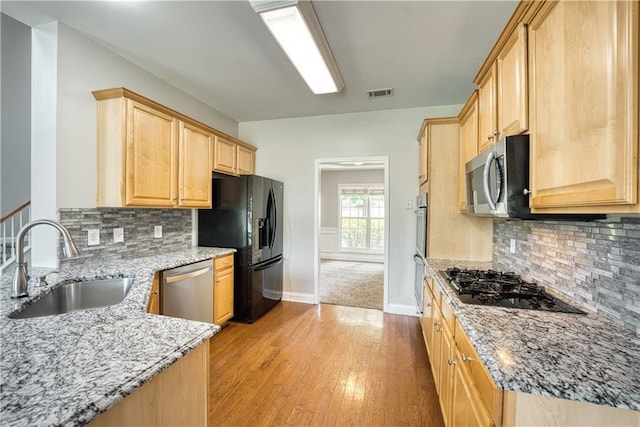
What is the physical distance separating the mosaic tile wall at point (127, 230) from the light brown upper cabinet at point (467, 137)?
2.98 meters

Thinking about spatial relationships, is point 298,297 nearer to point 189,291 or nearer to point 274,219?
point 274,219

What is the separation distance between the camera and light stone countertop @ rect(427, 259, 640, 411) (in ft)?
2.47

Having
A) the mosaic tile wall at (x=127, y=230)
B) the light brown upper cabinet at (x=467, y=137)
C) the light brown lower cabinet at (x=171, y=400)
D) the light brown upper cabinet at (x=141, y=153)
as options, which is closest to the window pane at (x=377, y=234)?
the light brown upper cabinet at (x=467, y=137)

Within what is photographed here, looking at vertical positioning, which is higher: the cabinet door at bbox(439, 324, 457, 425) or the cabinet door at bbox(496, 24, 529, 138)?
the cabinet door at bbox(496, 24, 529, 138)

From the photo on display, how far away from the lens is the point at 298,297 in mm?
3973

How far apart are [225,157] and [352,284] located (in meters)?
3.05

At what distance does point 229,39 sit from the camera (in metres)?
2.16

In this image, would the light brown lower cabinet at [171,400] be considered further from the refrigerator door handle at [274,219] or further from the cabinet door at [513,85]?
the refrigerator door handle at [274,219]

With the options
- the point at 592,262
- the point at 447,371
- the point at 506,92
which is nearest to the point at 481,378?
the point at 447,371

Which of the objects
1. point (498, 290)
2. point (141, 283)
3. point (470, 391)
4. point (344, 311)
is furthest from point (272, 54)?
point (344, 311)

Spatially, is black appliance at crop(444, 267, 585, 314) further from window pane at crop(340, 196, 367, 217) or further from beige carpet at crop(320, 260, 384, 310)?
window pane at crop(340, 196, 367, 217)

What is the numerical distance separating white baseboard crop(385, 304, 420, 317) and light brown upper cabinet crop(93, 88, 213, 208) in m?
2.72

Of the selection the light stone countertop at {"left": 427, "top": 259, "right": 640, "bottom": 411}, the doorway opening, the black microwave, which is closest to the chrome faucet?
the light stone countertop at {"left": 427, "top": 259, "right": 640, "bottom": 411}

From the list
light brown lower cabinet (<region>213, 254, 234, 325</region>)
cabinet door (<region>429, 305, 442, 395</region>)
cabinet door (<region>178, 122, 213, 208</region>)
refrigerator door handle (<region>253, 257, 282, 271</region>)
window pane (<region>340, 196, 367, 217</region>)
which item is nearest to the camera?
cabinet door (<region>429, 305, 442, 395</region>)
